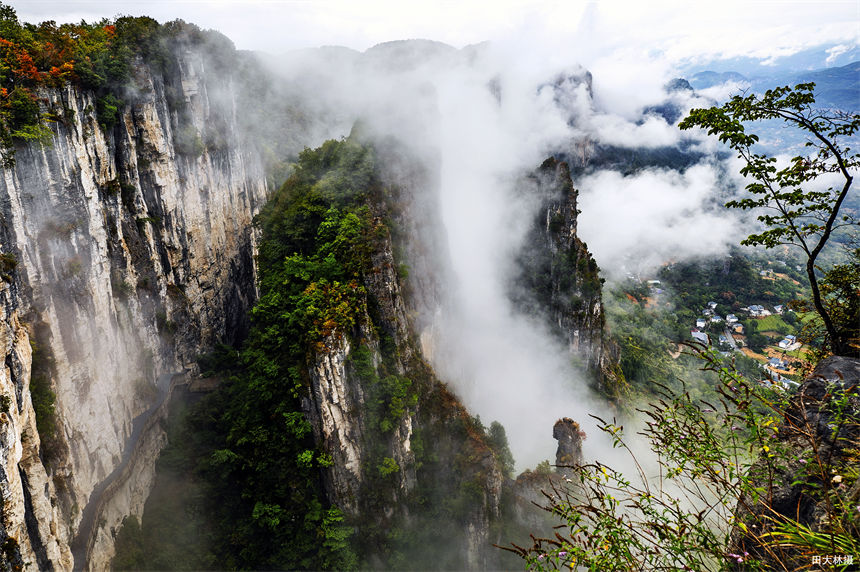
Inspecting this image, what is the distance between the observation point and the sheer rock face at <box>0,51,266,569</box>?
12.9 meters

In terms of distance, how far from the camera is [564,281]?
4047cm

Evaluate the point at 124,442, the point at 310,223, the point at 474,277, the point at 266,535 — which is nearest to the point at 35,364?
the point at 124,442

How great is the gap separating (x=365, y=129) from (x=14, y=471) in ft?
76.9

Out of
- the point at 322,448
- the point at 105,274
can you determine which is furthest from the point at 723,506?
the point at 105,274

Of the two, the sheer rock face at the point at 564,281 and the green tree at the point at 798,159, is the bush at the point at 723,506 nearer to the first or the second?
the green tree at the point at 798,159

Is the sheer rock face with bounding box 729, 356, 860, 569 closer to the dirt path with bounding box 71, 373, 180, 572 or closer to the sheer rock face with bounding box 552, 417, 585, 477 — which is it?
the dirt path with bounding box 71, 373, 180, 572

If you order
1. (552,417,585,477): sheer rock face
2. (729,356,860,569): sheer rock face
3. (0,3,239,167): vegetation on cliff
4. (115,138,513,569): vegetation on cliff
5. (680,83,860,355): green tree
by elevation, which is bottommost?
(552,417,585,477): sheer rock face

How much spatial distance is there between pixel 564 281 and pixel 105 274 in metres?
35.0

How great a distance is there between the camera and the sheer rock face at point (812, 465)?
351 cm

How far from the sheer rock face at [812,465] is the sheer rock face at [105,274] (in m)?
15.4

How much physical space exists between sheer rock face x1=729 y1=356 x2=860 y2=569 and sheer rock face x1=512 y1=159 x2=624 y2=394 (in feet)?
115

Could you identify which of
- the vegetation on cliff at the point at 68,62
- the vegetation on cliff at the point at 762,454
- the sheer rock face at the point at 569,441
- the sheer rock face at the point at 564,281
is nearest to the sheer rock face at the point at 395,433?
the sheer rock face at the point at 569,441

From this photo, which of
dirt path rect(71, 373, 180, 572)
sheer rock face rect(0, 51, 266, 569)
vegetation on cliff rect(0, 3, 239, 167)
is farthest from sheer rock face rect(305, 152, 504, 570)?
vegetation on cliff rect(0, 3, 239, 167)

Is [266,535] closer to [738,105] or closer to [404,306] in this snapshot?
[404,306]
